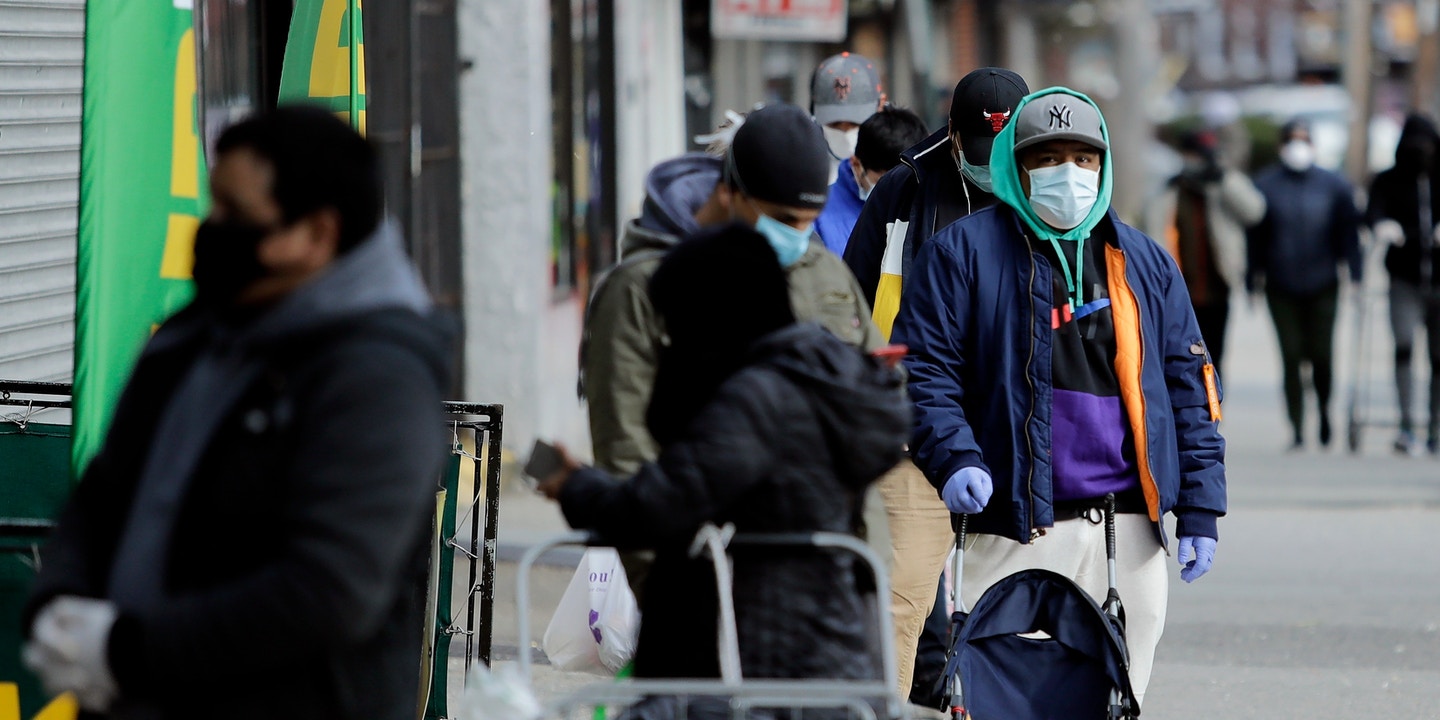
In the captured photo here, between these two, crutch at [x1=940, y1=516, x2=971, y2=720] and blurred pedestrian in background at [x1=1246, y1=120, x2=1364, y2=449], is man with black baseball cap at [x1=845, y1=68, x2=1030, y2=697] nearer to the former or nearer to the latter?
crutch at [x1=940, y1=516, x2=971, y2=720]

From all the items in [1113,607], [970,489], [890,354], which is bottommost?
[1113,607]

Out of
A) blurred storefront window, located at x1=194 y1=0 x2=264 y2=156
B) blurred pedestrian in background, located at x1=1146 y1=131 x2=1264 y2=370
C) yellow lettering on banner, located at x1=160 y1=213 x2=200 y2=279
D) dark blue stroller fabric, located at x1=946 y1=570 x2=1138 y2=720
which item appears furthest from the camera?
blurred pedestrian in background, located at x1=1146 y1=131 x2=1264 y2=370

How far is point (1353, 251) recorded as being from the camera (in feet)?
44.4

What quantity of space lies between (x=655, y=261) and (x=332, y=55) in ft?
6.01

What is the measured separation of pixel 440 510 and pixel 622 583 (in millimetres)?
614

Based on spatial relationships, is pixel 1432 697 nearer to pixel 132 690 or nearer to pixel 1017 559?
pixel 1017 559

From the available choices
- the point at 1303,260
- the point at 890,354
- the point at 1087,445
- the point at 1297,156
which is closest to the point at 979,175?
the point at 1087,445

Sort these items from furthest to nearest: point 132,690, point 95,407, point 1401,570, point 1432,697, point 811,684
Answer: point 1401,570 < point 1432,697 < point 95,407 < point 811,684 < point 132,690

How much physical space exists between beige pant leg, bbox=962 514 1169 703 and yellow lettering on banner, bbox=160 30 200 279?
6.79 feet

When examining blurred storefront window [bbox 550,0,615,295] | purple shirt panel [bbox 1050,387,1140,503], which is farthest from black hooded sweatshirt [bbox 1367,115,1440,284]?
purple shirt panel [bbox 1050,387,1140,503]

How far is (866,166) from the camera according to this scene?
680 centimetres

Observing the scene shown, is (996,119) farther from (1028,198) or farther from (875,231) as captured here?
(1028,198)

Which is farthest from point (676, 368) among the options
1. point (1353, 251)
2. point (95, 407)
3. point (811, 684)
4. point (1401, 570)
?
point (1353, 251)

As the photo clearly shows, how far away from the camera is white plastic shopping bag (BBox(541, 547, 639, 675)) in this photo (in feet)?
16.0
